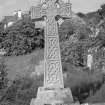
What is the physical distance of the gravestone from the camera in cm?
639

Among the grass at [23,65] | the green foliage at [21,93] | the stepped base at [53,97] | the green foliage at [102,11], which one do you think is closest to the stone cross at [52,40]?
the stepped base at [53,97]

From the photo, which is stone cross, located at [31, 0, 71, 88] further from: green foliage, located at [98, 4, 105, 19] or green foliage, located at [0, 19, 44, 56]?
green foliage, located at [0, 19, 44, 56]

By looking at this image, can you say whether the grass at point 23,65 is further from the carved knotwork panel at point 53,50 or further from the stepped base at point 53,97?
the stepped base at point 53,97

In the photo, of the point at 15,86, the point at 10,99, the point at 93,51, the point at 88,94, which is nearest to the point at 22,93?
the point at 10,99

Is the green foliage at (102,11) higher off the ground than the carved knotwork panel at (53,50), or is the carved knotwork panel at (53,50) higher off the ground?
the green foliage at (102,11)

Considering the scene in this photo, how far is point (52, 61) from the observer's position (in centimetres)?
684

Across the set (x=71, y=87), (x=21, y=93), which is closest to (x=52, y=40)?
(x=21, y=93)

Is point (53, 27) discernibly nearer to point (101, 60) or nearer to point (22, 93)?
point (22, 93)

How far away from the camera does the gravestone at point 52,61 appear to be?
21.0ft

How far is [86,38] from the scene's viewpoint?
21656mm

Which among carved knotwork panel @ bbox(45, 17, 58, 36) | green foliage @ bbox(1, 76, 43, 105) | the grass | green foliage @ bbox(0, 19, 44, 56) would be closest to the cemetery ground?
green foliage @ bbox(1, 76, 43, 105)

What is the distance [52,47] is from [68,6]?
1454 mm

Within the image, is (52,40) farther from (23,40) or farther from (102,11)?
(23,40)

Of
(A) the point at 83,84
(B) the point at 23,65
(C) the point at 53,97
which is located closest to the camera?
(C) the point at 53,97
